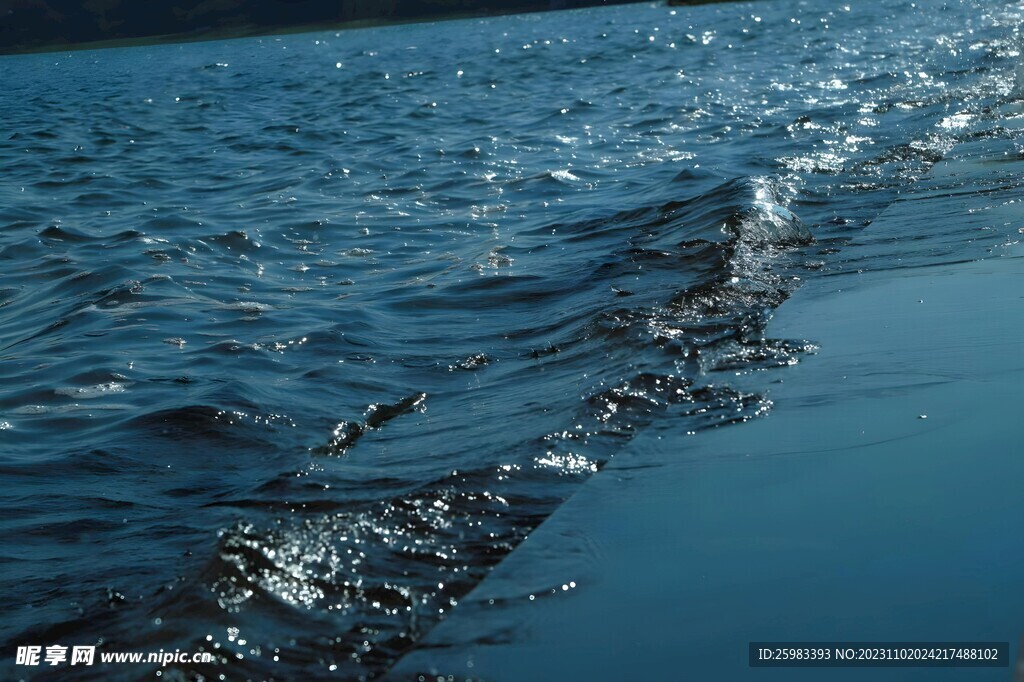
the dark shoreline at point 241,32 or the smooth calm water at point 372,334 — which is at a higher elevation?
the dark shoreline at point 241,32

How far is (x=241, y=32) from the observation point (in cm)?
7825

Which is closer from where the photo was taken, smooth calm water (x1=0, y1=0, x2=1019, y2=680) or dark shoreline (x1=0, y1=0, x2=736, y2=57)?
smooth calm water (x1=0, y1=0, x2=1019, y2=680)

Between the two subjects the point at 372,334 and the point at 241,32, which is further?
the point at 241,32

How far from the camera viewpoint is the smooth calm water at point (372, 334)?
327 cm

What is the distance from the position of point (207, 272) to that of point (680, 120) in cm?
782

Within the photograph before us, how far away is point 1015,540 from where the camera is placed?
2852 mm

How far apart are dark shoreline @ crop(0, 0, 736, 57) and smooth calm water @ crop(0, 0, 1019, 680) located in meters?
56.5

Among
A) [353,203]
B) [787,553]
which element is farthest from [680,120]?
[787,553]

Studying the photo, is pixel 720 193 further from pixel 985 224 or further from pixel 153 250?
pixel 153 250

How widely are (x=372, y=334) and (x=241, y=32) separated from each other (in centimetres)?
7769

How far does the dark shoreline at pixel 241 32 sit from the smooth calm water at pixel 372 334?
5646cm

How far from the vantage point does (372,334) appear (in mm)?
5867

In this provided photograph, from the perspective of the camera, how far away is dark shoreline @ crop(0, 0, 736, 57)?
70.8 metres

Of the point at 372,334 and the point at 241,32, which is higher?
the point at 241,32
